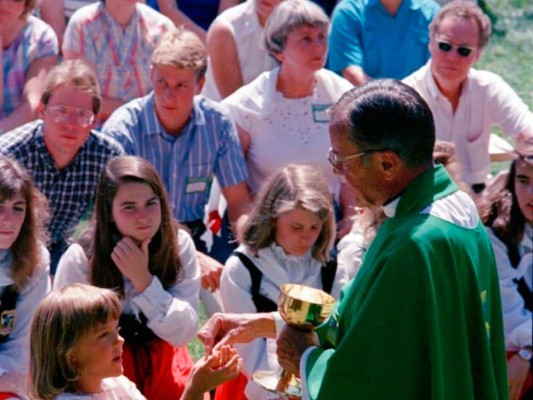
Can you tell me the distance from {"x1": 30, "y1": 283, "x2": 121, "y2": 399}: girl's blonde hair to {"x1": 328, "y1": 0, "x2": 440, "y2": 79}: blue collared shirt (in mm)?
3589

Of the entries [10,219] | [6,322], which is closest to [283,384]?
[6,322]

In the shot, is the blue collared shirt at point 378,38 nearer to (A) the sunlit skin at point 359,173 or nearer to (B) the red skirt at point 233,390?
(B) the red skirt at point 233,390

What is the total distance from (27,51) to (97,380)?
3.09 metres

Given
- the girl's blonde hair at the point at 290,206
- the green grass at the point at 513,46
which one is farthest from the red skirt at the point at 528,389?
the green grass at the point at 513,46

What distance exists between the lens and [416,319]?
331cm

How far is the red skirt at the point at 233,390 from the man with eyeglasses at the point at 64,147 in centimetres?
122

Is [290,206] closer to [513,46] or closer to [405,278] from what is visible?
[405,278]

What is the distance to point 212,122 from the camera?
6.16m

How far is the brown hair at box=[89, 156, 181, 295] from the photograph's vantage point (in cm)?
484

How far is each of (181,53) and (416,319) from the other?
119 inches

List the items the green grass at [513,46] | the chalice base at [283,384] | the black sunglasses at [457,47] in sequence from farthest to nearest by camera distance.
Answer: the green grass at [513,46]
the black sunglasses at [457,47]
the chalice base at [283,384]

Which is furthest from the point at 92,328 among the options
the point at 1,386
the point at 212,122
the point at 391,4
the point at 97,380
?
the point at 391,4

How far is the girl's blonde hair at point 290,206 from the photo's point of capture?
16.9ft

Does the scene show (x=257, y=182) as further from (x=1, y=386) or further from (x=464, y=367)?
(x=464, y=367)
